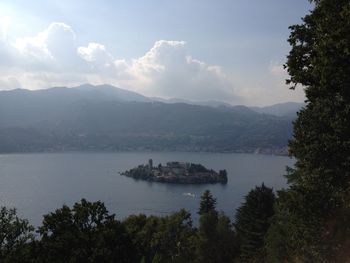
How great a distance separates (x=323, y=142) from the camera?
1702 centimetres

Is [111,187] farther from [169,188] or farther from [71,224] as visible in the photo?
[71,224]

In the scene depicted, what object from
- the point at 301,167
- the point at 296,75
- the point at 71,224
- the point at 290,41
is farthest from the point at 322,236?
the point at 71,224

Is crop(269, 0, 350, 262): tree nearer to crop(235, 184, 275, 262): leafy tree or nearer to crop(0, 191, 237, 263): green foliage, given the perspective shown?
crop(0, 191, 237, 263): green foliage

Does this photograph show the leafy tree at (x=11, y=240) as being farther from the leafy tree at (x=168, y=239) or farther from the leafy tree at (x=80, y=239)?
the leafy tree at (x=168, y=239)

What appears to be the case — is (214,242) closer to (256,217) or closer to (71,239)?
(256,217)

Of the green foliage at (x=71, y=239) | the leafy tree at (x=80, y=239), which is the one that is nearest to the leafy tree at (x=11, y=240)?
the green foliage at (x=71, y=239)

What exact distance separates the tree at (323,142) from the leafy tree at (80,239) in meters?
12.9

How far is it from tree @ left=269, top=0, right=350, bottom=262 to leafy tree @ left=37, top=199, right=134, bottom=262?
12.9 metres

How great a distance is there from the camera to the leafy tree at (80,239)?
2580cm

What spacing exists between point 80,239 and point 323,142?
1645 cm

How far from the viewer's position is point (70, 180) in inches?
7810

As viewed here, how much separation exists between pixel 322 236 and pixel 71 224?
16.0 metres

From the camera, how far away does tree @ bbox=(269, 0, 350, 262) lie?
16.2 metres

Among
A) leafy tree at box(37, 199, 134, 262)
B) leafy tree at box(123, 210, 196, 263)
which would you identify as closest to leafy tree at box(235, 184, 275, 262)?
leafy tree at box(123, 210, 196, 263)
